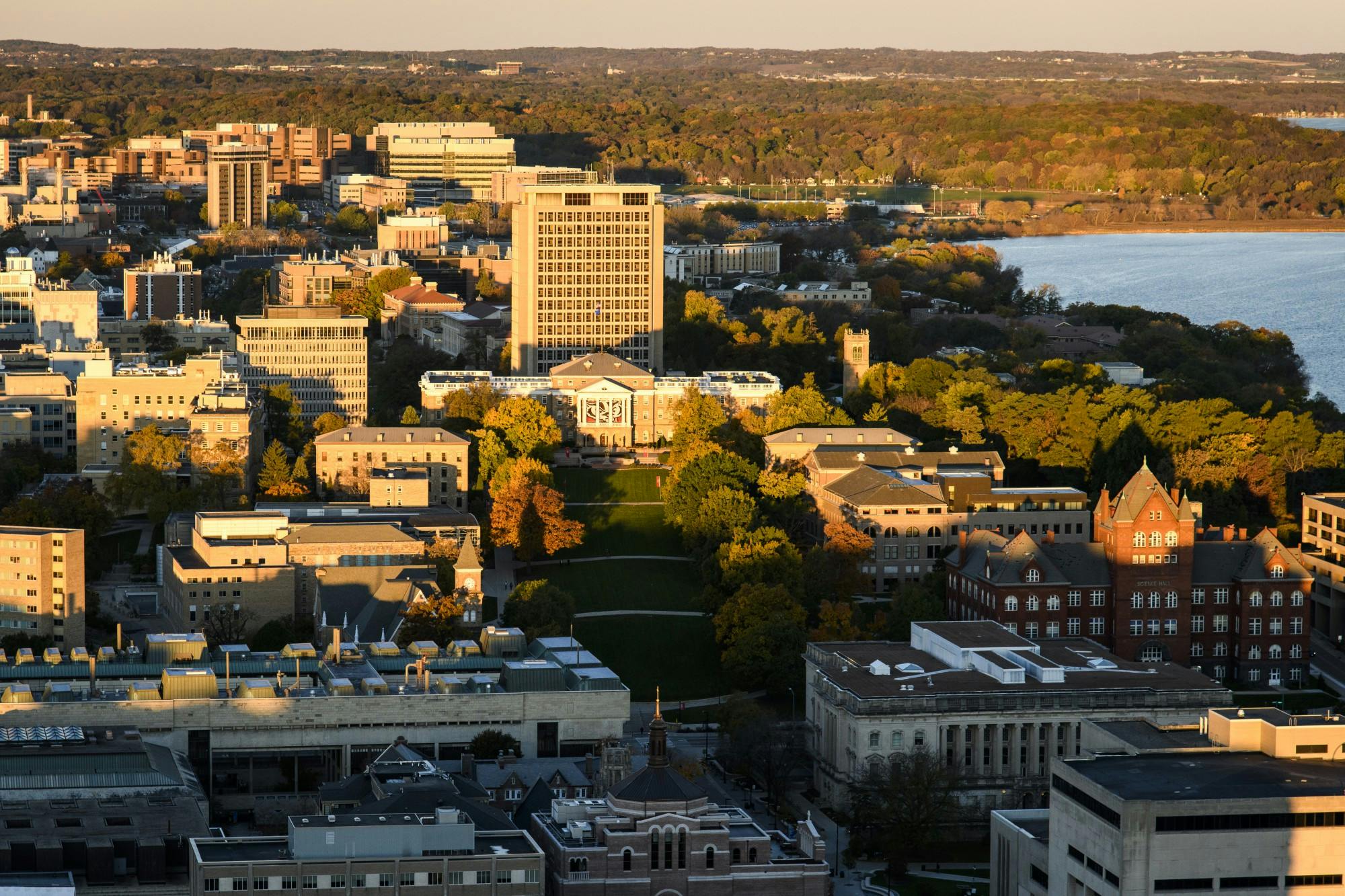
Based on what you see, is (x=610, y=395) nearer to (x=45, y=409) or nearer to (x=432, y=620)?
(x=45, y=409)

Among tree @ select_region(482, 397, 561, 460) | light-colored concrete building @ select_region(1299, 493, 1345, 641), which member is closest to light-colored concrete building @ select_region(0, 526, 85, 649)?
tree @ select_region(482, 397, 561, 460)

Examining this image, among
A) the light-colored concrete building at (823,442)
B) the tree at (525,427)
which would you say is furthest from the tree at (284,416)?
the light-colored concrete building at (823,442)

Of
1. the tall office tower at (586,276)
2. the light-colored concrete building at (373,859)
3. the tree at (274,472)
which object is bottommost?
the light-colored concrete building at (373,859)

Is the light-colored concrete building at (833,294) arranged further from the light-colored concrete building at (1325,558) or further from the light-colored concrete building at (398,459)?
the light-colored concrete building at (1325,558)

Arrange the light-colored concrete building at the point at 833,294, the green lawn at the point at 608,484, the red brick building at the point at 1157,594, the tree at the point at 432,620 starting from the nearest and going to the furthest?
the tree at the point at 432,620
the red brick building at the point at 1157,594
the green lawn at the point at 608,484
the light-colored concrete building at the point at 833,294

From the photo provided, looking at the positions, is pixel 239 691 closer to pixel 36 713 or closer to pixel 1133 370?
pixel 36 713

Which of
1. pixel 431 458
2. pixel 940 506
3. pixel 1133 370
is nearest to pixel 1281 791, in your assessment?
pixel 940 506

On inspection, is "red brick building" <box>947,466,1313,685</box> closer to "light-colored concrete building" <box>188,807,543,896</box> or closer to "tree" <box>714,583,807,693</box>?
"tree" <box>714,583,807,693</box>
